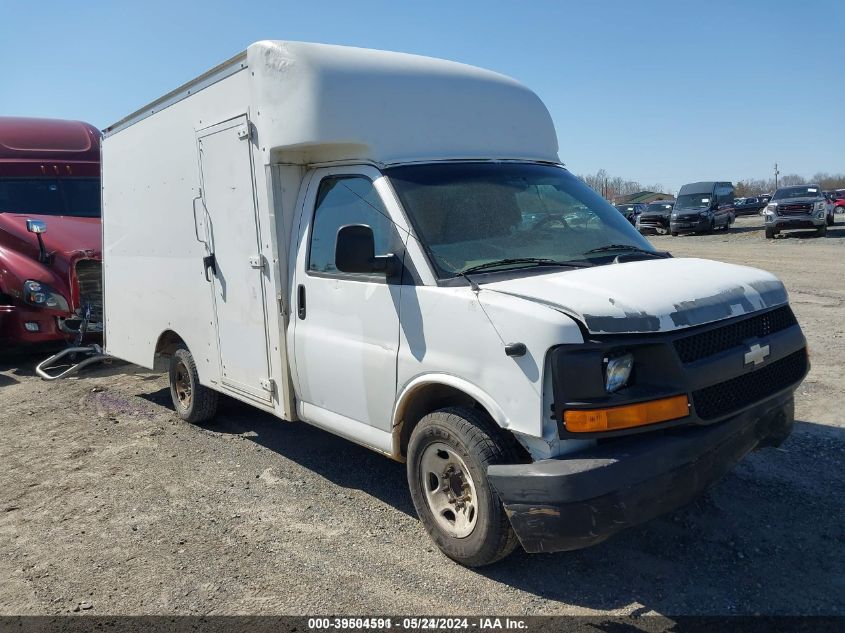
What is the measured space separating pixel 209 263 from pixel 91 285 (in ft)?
13.5

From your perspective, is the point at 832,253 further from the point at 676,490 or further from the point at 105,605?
the point at 105,605

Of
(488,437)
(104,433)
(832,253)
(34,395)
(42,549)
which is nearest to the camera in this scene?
(488,437)

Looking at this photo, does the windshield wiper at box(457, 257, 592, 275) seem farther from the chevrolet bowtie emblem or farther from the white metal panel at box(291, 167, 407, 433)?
the chevrolet bowtie emblem

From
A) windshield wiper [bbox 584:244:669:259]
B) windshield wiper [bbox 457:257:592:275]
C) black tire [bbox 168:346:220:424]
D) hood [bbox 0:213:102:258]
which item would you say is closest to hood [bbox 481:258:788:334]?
windshield wiper [bbox 457:257:592:275]

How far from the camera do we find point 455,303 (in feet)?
11.6

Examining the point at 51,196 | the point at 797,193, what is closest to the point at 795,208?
the point at 797,193

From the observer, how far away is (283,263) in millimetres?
4742

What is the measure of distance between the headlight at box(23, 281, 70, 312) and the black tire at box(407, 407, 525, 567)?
21.4 feet

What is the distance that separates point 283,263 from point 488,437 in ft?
6.76

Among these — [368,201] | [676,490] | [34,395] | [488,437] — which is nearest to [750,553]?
[676,490]

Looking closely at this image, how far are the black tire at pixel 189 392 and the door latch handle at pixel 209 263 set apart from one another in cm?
92

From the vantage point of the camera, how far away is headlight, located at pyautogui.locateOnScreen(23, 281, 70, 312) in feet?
28.0

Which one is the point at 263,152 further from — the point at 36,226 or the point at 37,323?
the point at 37,323

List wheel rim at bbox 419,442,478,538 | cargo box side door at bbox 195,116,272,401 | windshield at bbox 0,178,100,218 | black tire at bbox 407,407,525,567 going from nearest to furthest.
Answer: black tire at bbox 407,407,525,567 → wheel rim at bbox 419,442,478,538 → cargo box side door at bbox 195,116,272,401 → windshield at bbox 0,178,100,218
